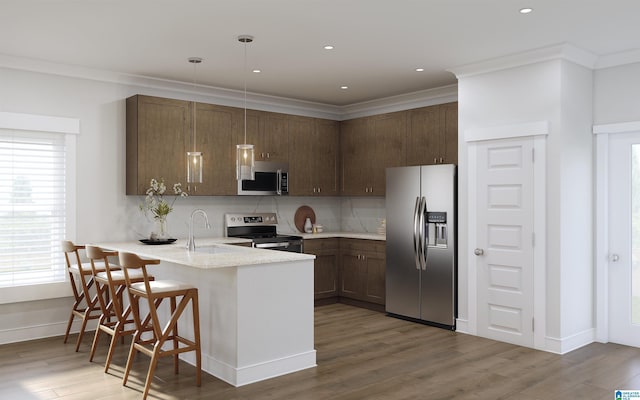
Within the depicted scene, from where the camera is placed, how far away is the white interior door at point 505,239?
193 inches

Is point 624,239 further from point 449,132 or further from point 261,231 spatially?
point 261,231

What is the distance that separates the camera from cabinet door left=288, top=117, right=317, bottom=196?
23.0 feet

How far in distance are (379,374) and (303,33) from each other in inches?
109

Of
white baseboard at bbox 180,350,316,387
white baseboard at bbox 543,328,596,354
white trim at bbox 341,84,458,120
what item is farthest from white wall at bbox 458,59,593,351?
white baseboard at bbox 180,350,316,387

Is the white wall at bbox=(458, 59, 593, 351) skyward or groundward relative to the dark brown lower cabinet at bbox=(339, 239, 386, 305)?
skyward

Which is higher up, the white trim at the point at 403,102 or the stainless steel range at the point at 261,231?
the white trim at the point at 403,102

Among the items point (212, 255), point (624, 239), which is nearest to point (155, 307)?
point (212, 255)

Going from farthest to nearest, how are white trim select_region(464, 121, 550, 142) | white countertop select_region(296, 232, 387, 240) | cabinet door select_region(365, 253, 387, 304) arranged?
white countertop select_region(296, 232, 387, 240) < cabinet door select_region(365, 253, 387, 304) < white trim select_region(464, 121, 550, 142)

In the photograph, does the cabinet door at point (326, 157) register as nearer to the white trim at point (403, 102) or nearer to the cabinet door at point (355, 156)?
the cabinet door at point (355, 156)

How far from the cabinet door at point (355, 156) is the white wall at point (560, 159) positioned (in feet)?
6.60

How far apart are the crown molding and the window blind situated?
420 cm

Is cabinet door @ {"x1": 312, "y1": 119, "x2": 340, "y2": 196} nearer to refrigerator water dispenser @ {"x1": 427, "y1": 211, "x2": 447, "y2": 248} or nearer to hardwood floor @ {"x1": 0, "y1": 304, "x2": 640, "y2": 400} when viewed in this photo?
refrigerator water dispenser @ {"x1": 427, "y1": 211, "x2": 447, "y2": 248}

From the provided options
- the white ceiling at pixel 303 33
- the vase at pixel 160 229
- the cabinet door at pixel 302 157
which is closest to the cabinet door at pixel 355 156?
the cabinet door at pixel 302 157

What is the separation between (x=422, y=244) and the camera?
574 cm
